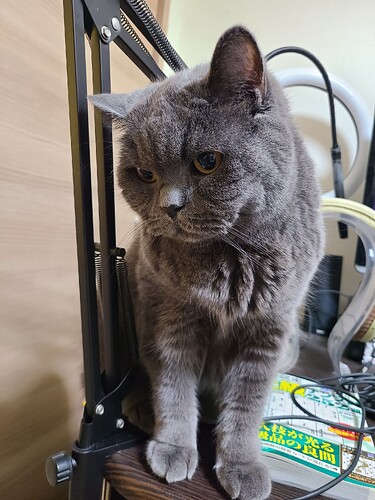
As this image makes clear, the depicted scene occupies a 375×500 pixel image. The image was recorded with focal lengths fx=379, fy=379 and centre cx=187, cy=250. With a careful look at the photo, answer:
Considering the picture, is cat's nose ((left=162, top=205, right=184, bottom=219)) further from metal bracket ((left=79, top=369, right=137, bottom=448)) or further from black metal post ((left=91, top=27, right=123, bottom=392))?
metal bracket ((left=79, top=369, right=137, bottom=448))

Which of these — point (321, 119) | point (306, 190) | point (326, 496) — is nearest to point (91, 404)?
point (326, 496)

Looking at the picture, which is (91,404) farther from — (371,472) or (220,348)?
(371,472)

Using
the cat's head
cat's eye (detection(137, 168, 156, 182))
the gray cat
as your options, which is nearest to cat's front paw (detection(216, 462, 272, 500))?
the gray cat

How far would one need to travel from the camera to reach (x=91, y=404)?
1.86 feet

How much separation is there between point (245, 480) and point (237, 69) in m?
0.59

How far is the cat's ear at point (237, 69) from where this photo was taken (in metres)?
0.48

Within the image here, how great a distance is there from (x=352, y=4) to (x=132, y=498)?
168cm

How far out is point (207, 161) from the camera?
0.53 m

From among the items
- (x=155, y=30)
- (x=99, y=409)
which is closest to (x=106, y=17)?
(x=155, y=30)

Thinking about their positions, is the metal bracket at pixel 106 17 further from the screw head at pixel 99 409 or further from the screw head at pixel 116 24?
the screw head at pixel 99 409

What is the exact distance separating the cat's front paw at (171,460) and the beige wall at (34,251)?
1.41 ft

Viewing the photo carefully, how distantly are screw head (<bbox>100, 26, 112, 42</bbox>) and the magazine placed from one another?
0.67 m

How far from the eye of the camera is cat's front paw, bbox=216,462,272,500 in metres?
0.56

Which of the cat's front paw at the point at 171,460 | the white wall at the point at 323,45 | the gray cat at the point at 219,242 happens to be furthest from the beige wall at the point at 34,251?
the white wall at the point at 323,45
